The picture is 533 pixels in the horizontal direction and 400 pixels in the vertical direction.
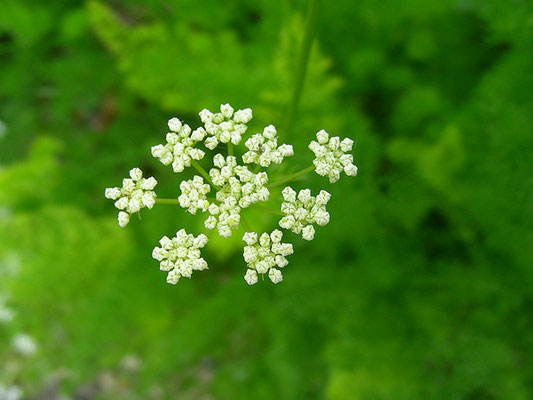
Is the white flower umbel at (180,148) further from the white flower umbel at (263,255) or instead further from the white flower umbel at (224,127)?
the white flower umbel at (263,255)

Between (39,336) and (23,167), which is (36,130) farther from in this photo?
→ (39,336)

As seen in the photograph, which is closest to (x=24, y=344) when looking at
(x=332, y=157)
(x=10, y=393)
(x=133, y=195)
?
(x=10, y=393)

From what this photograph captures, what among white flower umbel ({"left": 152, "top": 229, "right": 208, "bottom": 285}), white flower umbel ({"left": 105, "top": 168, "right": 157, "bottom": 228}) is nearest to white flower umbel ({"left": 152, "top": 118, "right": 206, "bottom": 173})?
white flower umbel ({"left": 105, "top": 168, "right": 157, "bottom": 228})

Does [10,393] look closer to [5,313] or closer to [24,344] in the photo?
A: [24,344]

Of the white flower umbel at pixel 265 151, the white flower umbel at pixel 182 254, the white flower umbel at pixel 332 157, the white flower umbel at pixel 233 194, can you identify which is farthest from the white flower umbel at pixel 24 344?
the white flower umbel at pixel 332 157

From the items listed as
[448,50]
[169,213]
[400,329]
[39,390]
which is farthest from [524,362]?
[39,390]

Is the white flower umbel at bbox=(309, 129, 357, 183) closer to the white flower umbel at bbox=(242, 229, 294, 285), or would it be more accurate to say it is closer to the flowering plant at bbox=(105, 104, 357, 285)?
the flowering plant at bbox=(105, 104, 357, 285)
